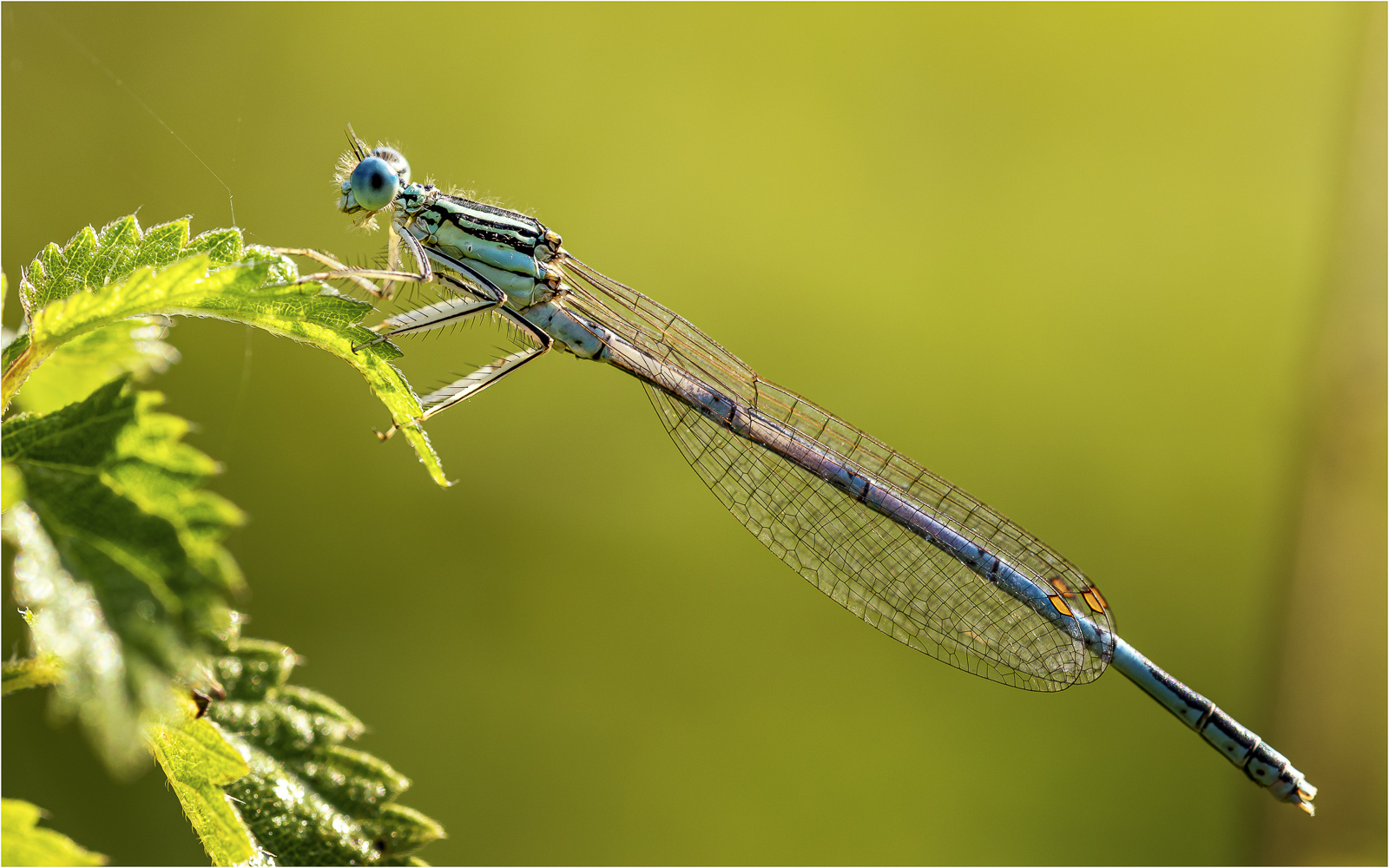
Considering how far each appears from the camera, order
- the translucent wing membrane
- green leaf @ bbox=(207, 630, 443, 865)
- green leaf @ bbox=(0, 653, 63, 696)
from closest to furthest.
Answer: green leaf @ bbox=(0, 653, 63, 696)
green leaf @ bbox=(207, 630, 443, 865)
the translucent wing membrane

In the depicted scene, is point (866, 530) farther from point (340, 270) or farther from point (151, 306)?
point (151, 306)

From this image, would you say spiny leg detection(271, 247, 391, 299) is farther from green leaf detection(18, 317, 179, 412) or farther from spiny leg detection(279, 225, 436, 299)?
green leaf detection(18, 317, 179, 412)

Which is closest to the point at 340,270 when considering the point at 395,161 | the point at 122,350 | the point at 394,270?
the point at 394,270

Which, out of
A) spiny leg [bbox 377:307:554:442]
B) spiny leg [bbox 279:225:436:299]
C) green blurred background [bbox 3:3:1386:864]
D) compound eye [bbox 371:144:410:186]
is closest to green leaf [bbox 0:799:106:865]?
spiny leg [bbox 279:225:436:299]

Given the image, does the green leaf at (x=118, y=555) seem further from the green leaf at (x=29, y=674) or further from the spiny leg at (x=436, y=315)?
the spiny leg at (x=436, y=315)

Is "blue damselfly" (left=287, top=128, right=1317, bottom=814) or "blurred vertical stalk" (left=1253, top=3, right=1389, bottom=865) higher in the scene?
"blurred vertical stalk" (left=1253, top=3, right=1389, bottom=865)

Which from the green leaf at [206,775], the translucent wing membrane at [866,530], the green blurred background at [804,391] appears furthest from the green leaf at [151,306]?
the green blurred background at [804,391]
